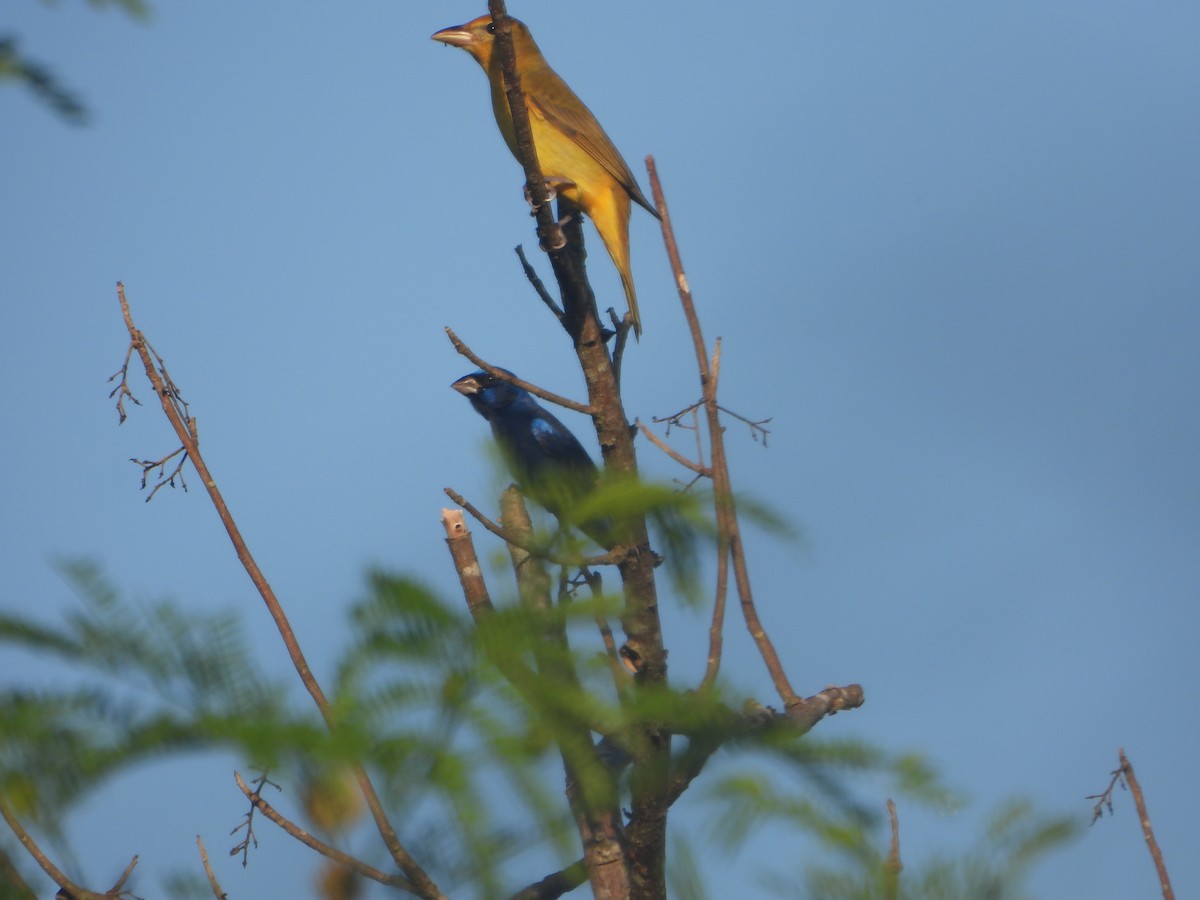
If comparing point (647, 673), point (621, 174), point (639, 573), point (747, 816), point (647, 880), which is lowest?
point (747, 816)

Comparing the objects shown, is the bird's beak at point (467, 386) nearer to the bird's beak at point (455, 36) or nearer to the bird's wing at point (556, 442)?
the bird's wing at point (556, 442)

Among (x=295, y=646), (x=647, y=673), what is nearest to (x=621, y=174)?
(x=647, y=673)

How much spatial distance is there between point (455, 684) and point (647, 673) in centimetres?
145

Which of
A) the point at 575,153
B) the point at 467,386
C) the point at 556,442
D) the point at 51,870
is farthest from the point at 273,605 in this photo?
the point at 467,386

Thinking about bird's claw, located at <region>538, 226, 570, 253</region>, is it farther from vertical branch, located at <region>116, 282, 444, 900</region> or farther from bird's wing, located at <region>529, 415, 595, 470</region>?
bird's wing, located at <region>529, 415, 595, 470</region>

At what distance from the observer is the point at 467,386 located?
6684mm

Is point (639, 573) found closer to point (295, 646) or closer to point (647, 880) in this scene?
point (647, 880)

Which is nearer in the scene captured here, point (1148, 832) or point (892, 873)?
point (892, 873)

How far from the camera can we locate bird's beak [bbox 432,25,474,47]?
4984 mm

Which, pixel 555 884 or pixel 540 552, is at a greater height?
pixel 555 884

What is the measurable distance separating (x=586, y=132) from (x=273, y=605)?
3.48m

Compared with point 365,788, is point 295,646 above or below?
above

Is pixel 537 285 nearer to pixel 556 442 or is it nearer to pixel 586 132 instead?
pixel 586 132

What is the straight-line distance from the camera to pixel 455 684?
90 cm
